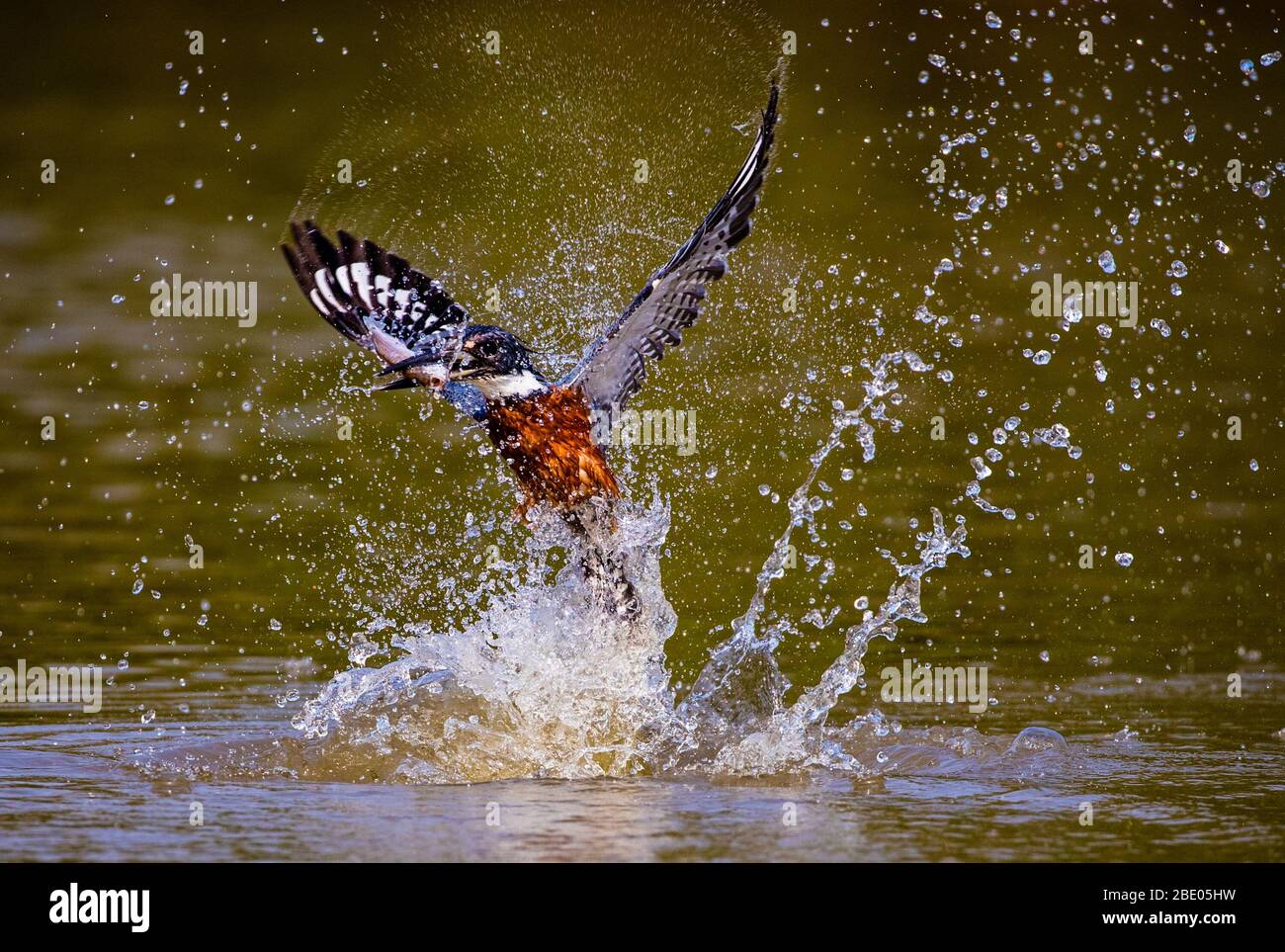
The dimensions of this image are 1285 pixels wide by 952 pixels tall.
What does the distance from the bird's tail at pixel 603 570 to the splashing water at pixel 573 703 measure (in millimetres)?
43

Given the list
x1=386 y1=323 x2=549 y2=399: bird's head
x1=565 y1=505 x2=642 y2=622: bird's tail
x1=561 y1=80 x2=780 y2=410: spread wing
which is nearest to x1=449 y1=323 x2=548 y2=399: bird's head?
x1=386 y1=323 x2=549 y2=399: bird's head

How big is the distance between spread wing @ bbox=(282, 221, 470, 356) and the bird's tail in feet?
3.07

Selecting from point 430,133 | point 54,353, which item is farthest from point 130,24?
point 54,353

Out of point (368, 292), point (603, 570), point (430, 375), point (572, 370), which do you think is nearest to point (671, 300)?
point (572, 370)

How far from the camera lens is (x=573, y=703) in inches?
239

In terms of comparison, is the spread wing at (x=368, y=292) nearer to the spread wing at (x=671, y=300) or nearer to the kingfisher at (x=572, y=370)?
the kingfisher at (x=572, y=370)

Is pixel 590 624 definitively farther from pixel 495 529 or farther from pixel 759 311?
pixel 759 311

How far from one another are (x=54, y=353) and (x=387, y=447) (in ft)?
8.85

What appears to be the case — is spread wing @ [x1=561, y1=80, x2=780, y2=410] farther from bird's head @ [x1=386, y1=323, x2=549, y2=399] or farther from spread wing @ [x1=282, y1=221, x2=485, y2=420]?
spread wing @ [x1=282, y1=221, x2=485, y2=420]

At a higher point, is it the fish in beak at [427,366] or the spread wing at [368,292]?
the spread wing at [368,292]

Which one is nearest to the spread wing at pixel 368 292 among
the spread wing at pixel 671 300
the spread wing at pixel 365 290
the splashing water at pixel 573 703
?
the spread wing at pixel 365 290

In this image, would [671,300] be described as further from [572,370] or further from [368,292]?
[368,292]

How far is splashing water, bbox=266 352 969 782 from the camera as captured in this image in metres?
5.75

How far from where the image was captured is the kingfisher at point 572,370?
5.95 meters
